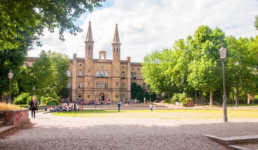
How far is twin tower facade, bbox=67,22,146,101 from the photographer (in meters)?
58.2

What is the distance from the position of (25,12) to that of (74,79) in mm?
51598

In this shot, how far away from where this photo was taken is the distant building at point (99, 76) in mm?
58156

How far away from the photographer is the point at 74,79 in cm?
5794

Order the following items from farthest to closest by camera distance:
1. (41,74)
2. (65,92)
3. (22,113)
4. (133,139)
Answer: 1. (65,92)
2. (41,74)
3. (22,113)
4. (133,139)

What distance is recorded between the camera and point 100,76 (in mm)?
61094

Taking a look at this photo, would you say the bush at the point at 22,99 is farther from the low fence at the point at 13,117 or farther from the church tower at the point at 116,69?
the low fence at the point at 13,117

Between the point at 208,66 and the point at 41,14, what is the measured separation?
2770cm

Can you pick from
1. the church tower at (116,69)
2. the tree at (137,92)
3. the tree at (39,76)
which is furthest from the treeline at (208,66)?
the tree at (39,76)

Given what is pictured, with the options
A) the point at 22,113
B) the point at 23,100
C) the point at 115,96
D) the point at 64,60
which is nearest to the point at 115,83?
the point at 115,96

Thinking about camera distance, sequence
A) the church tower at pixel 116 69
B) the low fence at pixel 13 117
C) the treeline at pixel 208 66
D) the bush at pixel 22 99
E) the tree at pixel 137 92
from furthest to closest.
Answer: the tree at pixel 137 92 → the church tower at pixel 116 69 → the bush at pixel 22 99 → the treeline at pixel 208 66 → the low fence at pixel 13 117

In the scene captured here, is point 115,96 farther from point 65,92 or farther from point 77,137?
point 77,137

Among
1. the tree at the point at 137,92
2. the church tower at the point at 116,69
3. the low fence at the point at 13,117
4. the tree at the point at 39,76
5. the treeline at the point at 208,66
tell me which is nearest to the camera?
the low fence at the point at 13,117

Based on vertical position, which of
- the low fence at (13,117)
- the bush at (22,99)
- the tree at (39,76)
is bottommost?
the bush at (22,99)

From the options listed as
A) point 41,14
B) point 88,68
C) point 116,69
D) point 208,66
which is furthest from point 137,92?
point 41,14
